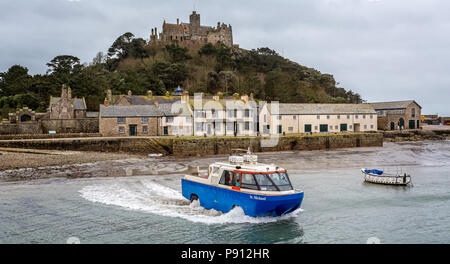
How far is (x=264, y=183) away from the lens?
575 inches

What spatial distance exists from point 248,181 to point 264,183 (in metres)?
0.62

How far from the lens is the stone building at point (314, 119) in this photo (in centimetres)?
5022

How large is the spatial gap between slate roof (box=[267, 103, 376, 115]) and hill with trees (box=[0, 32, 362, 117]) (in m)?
19.1

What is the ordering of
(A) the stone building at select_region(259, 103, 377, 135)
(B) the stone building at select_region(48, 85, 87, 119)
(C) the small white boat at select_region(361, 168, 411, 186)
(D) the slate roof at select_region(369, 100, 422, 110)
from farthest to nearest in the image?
(D) the slate roof at select_region(369, 100, 422, 110) < (B) the stone building at select_region(48, 85, 87, 119) < (A) the stone building at select_region(259, 103, 377, 135) < (C) the small white boat at select_region(361, 168, 411, 186)

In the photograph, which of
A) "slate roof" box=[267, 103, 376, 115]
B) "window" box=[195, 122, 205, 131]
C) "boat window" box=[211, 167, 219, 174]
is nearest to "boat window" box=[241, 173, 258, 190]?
"boat window" box=[211, 167, 219, 174]

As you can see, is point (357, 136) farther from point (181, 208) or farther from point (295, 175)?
point (181, 208)

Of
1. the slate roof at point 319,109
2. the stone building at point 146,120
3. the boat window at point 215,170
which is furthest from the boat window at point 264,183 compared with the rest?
the slate roof at point 319,109

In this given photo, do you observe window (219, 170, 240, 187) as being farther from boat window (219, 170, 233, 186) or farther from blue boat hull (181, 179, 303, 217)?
blue boat hull (181, 179, 303, 217)

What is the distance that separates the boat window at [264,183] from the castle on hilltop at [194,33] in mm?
102400

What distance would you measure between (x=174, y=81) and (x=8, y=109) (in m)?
32.8

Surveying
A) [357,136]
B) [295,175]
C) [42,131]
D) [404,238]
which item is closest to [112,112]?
[42,131]

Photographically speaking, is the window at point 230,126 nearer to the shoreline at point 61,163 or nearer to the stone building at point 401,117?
the shoreline at point 61,163

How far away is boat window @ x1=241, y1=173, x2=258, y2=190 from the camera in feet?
47.8
